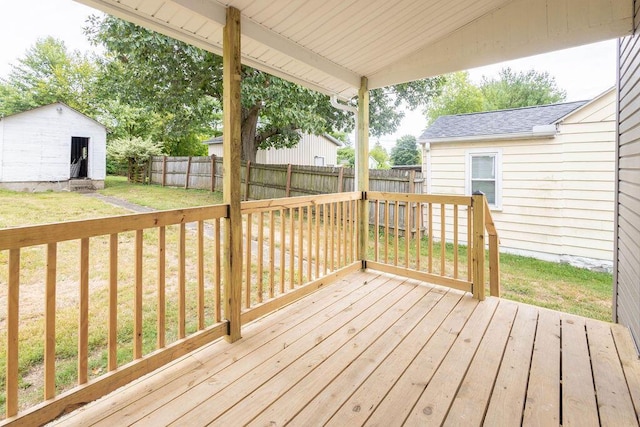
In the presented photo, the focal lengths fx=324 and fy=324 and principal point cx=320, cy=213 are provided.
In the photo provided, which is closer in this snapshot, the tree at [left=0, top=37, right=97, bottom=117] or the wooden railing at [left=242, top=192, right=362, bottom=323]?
the wooden railing at [left=242, top=192, right=362, bottom=323]

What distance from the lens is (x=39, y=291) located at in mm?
3092

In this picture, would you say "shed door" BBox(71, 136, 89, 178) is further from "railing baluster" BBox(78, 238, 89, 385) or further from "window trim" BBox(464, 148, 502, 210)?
"window trim" BBox(464, 148, 502, 210)

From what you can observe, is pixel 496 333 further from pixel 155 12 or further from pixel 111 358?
pixel 155 12

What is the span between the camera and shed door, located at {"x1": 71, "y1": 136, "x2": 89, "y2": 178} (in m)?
3.52

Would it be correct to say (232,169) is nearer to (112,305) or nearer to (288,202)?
(288,202)

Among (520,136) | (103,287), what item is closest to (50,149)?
(103,287)

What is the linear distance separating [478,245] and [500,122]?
4.27m

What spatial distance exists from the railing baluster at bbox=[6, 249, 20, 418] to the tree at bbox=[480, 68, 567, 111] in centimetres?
2313

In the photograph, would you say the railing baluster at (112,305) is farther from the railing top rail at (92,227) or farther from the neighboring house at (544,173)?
the neighboring house at (544,173)

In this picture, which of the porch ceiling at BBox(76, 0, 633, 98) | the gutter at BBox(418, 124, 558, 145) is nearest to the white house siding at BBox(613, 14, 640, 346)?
the porch ceiling at BBox(76, 0, 633, 98)

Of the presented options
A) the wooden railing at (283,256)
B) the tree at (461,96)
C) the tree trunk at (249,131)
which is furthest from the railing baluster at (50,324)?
the tree at (461,96)

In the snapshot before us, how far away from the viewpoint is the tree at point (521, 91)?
20109mm

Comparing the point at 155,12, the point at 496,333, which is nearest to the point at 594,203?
the point at 496,333

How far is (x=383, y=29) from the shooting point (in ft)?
8.83
